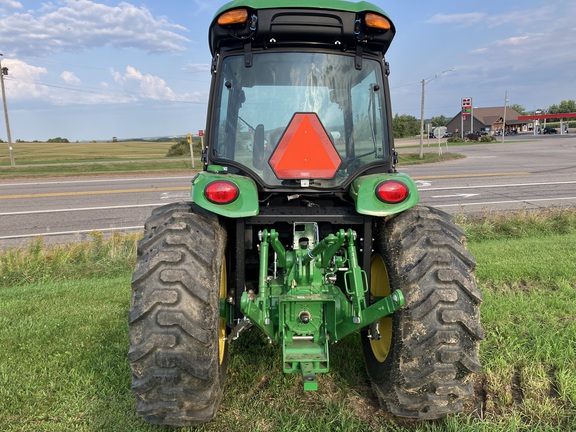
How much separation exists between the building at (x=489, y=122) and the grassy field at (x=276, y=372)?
89813 mm

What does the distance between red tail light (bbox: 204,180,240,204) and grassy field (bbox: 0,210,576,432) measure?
4.52 ft

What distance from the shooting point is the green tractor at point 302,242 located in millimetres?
2504

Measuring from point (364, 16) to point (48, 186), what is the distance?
18.9 metres

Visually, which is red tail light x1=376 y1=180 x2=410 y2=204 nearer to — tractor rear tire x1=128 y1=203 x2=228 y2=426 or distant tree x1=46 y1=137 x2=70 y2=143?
tractor rear tire x1=128 y1=203 x2=228 y2=426

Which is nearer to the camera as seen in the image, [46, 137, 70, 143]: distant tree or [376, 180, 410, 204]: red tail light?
[376, 180, 410, 204]: red tail light

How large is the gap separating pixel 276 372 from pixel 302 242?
1074 millimetres

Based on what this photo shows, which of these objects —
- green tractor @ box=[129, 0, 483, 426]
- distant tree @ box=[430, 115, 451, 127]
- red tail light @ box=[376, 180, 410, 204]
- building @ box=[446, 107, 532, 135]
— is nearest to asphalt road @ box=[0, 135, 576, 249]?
green tractor @ box=[129, 0, 483, 426]

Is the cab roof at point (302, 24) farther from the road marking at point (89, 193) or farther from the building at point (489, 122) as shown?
the building at point (489, 122)

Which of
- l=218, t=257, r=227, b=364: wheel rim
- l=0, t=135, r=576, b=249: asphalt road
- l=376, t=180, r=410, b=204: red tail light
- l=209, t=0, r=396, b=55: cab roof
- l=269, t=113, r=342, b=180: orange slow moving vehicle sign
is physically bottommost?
l=0, t=135, r=576, b=249: asphalt road

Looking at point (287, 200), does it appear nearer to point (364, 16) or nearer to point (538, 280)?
point (364, 16)

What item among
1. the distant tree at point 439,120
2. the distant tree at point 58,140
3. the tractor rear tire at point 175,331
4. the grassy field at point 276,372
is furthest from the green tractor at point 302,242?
the distant tree at point 439,120

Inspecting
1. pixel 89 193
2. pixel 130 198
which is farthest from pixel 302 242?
pixel 89 193

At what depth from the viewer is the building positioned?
88.8 metres

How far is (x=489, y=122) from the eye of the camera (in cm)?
9006
